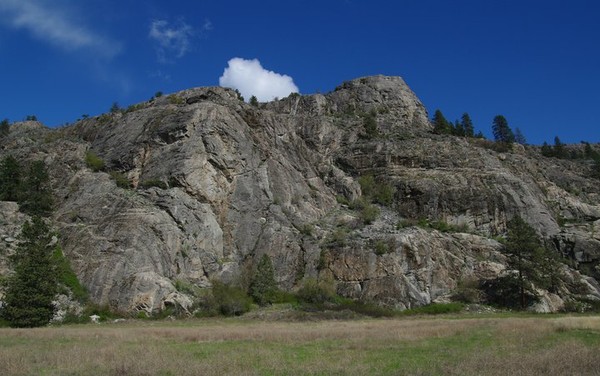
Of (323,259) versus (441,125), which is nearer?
(323,259)

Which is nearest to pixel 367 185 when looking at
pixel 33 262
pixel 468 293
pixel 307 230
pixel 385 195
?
pixel 385 195

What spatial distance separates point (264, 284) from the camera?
55.6 metres

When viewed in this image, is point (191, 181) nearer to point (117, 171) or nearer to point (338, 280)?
point (117, 171)

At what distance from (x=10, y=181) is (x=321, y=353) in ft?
196

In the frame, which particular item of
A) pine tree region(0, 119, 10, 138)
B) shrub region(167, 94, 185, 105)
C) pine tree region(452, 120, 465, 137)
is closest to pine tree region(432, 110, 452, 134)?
pine tree region(452, 120, 465, 137)

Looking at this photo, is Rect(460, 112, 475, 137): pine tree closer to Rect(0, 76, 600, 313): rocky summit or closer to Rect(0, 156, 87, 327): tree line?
Rect(0, 76, 600, 313): rocky summit

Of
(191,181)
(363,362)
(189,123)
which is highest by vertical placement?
(189,123)

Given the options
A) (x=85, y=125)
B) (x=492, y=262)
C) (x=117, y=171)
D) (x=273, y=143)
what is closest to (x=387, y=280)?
(x=492, y=262)

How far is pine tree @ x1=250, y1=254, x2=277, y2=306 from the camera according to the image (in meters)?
54.9

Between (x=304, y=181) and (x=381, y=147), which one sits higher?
(x=381, y=147)

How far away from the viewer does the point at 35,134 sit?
86.9m

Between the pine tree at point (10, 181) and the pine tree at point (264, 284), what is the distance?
33.7m

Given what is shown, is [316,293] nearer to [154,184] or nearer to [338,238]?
[338,238]

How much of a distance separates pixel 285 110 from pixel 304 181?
34538 millimetres
